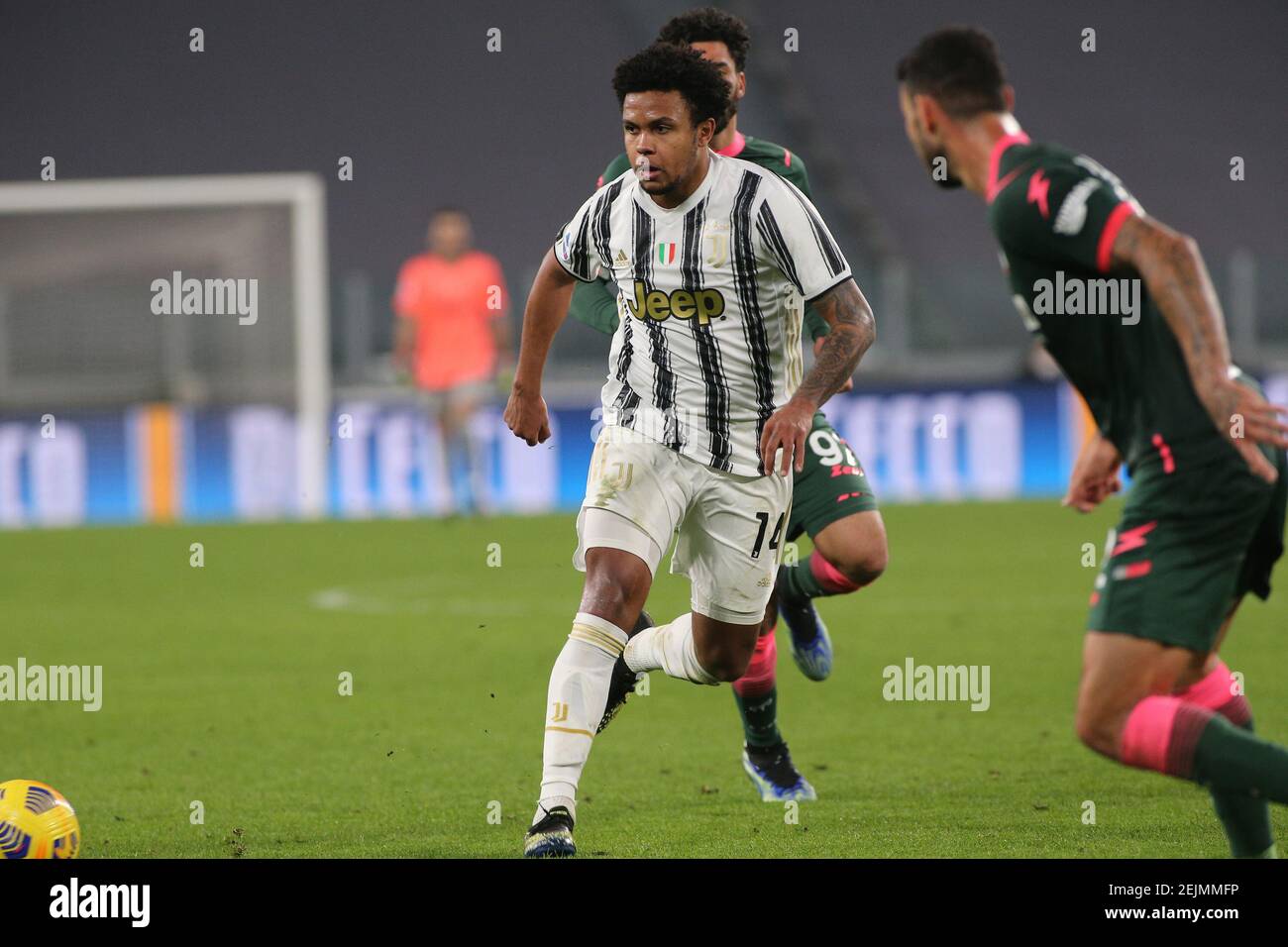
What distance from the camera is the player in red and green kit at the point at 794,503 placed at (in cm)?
551

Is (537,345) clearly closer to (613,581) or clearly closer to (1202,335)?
(613,581)

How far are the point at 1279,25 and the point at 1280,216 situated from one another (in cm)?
262

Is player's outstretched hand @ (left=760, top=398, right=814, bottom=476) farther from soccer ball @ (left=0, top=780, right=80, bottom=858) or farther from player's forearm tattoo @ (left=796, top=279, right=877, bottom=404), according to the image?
soccer ball @ (left=0, top=780, right=80, bottom=858)

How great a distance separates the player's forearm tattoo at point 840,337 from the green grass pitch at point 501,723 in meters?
1.18

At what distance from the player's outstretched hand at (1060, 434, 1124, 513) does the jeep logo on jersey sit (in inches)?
42.0

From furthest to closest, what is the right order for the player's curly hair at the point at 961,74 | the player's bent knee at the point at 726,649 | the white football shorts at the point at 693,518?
the player's bent knee at the point at 726,649 → the white football shorts at the point at 693,518 → the player's curly hair at the point at 961,74

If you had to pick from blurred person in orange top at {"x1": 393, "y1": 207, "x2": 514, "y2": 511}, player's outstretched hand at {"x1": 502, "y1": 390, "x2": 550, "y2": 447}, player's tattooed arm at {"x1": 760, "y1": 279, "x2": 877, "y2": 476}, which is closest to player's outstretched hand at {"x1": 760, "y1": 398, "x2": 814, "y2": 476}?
player's tattooed arm at {"x1": 760, "y1": 279, "x2": 877, "y2": 476}

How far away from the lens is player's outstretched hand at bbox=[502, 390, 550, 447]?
497 cm

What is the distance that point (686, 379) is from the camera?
4.83 m

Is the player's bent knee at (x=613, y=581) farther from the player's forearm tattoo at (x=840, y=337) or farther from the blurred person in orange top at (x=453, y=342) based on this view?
the blurred person in orange top at (x=453, y=342)

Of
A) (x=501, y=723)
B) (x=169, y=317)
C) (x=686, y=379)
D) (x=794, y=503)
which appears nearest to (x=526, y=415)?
(x=686, y=379)

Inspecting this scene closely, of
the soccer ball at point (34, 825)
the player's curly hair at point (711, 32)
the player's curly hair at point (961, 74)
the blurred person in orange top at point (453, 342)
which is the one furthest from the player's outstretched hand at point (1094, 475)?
the blurred person in orange top at point (453, 342)

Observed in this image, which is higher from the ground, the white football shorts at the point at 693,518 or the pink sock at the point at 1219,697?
the white football shorts at the point at 693,518
